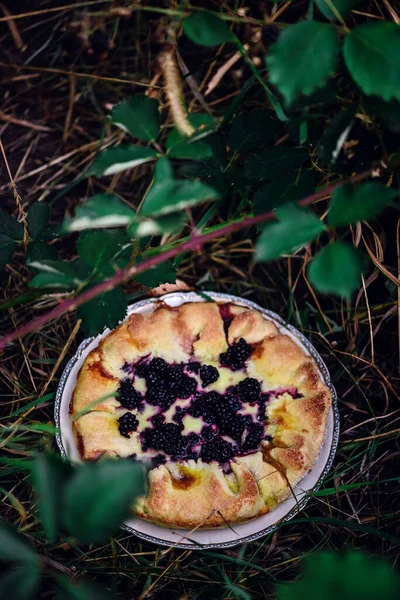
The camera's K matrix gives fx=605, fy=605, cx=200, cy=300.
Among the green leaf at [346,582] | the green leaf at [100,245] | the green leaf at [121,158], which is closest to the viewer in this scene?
the green leaf at [346,582]

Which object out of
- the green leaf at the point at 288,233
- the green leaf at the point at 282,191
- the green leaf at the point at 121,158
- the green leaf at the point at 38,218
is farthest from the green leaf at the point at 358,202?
the green leaf at the point at 38,218

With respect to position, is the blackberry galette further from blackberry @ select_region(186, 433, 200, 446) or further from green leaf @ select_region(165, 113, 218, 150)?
green leaf @ select_region(165, 113, 218, 150)

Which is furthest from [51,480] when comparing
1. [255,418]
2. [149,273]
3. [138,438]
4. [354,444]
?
[354,444]

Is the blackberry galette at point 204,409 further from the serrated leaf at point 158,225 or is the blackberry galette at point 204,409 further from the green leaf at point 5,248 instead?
the serrated leaf at point 158,225

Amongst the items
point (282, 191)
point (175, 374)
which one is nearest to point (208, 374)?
point (175, 374)

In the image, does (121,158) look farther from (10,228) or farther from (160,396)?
(160,396)

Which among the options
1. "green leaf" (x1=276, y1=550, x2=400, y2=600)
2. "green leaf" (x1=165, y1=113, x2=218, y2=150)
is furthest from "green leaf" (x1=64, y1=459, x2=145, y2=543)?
"green leaf" (x1=165, y1=113, x2=218, y2=150)
